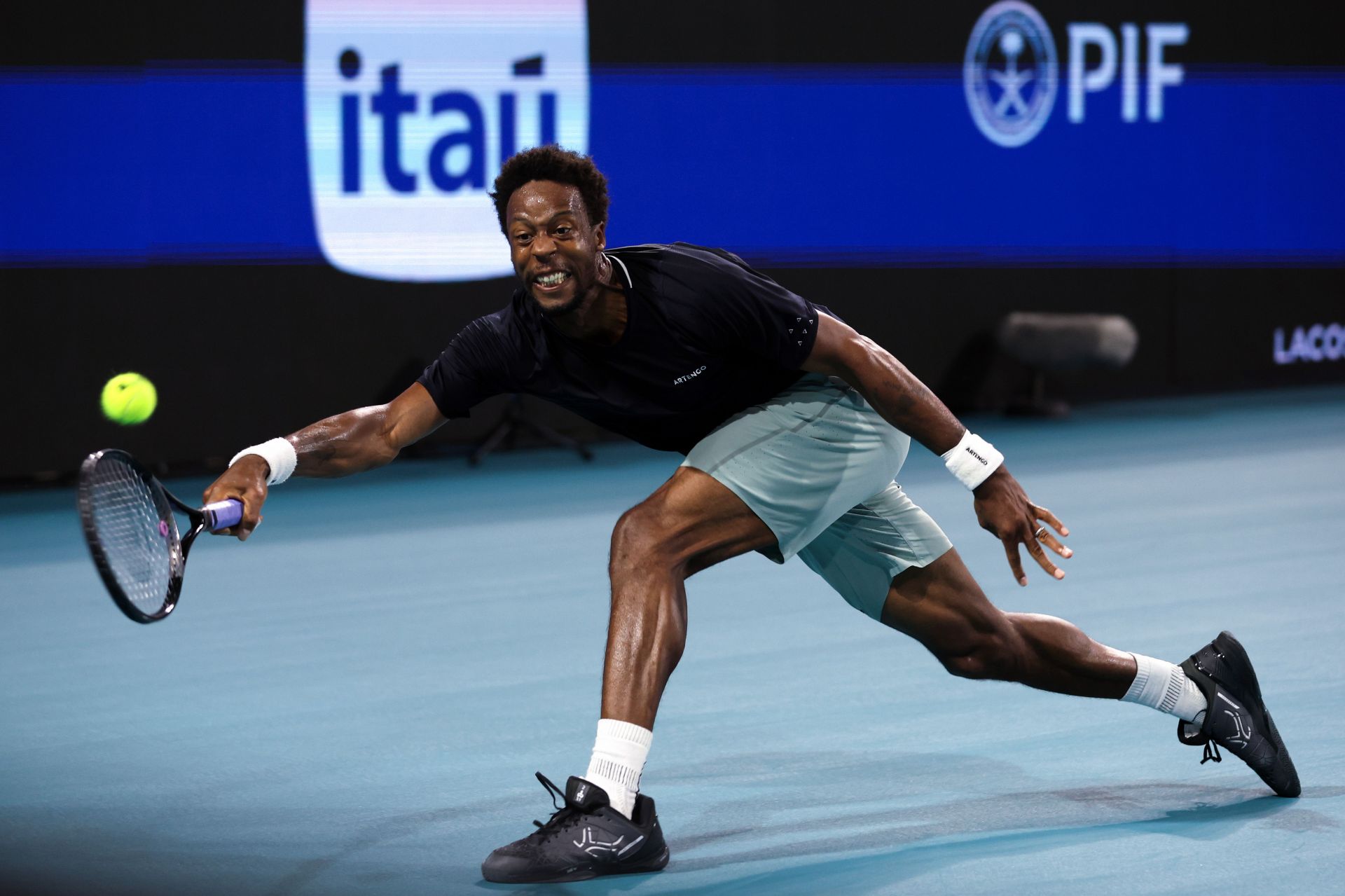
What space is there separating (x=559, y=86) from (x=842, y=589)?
5977 mm

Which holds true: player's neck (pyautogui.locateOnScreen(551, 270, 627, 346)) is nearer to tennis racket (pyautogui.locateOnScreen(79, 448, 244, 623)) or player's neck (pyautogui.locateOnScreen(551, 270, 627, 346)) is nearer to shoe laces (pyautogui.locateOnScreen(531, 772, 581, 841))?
tennis racket (pyautogui.locateOnScreen(79, 448, 244, 623))

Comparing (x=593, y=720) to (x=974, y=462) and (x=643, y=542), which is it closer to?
(x=643, y=542)

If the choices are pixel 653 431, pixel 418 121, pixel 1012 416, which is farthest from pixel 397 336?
pixel 653 431

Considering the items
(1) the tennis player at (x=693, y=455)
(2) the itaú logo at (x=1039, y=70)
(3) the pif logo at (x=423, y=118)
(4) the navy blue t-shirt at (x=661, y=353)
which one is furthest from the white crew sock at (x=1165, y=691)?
(2) the itaú logo at (x=1039, y=70)

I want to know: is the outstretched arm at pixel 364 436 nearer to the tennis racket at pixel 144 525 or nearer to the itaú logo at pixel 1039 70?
the tennis racket at pixel 144 525

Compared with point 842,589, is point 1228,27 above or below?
above

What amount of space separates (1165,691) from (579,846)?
51.9 inches

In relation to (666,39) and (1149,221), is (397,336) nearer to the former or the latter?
(666,39)

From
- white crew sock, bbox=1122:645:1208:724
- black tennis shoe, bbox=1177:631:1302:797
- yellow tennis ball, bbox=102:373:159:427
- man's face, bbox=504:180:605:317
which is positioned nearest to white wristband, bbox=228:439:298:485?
man's face, bbox=504:180:605:317

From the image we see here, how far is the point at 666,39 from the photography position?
9.55m

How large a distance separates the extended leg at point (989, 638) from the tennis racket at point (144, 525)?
1321mm

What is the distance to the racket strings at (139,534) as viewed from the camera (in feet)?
9.78

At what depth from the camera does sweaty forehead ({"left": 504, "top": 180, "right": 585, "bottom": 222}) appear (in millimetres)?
3320

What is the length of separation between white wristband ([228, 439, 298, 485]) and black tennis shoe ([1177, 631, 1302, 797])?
1887mm
